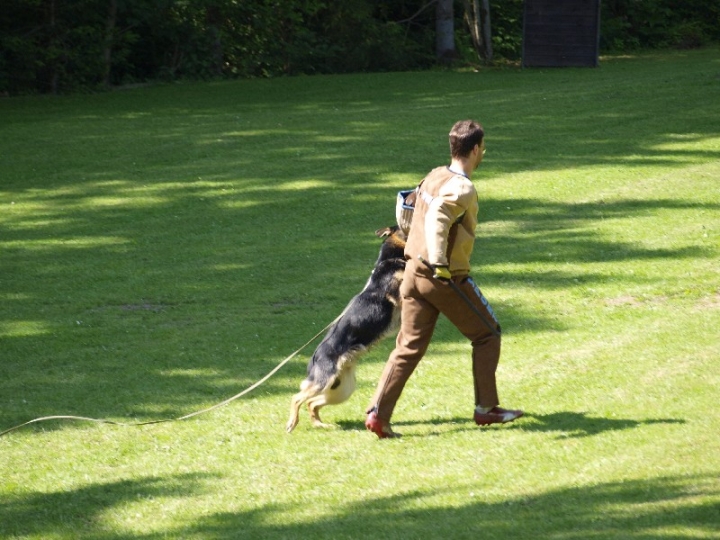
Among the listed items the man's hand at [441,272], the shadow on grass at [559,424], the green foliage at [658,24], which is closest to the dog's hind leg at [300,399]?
the shadow on grass at [559,424]

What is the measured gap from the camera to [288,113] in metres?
21.9

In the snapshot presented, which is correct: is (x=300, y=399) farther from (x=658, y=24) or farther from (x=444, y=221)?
(x=658, y=24)

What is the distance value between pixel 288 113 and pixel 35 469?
16.1 meters

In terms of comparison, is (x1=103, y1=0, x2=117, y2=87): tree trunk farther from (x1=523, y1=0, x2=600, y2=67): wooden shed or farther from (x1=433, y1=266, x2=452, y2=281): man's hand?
(x1=433, y1=266, x2=452, y2=281): man's hand

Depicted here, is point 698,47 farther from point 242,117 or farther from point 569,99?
point 242,117

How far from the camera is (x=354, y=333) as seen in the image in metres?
6.62

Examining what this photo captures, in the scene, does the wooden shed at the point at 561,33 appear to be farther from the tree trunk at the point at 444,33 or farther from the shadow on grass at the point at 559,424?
the shadow on grass at the point at 559,424

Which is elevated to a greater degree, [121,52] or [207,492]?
[121,52]

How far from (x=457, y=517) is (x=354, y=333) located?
1608mm

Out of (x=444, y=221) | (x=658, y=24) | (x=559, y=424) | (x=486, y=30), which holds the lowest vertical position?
(x=559, y=424)

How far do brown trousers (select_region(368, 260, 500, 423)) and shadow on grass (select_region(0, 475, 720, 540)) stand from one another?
93 cm

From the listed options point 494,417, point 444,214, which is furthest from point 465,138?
point 494,417

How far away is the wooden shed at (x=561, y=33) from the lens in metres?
28.6

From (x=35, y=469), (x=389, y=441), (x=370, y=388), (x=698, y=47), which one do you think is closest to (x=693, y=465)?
(x=389, y=441)
